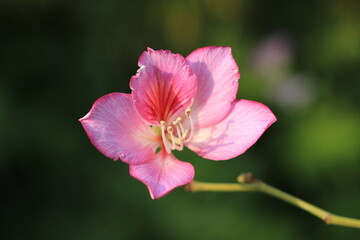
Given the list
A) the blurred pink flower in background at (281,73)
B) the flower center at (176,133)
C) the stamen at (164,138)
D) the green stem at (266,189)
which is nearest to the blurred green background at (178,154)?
the blurred pink flower in background at (281,73)

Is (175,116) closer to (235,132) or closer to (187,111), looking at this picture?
(187,111)

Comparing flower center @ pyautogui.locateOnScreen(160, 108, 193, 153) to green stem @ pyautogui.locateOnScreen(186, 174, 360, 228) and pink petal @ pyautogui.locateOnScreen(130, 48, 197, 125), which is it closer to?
pink petal @ pyautogui.locateOnScreen(130, 48, 197, 125)

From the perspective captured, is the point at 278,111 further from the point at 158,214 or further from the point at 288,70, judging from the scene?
the point at 158,214

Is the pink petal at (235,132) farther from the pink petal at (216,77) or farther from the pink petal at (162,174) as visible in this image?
the pink petal at (162,174)

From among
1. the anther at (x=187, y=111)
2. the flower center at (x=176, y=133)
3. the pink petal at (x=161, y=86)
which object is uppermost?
the pink petal at (x=161, y=86)

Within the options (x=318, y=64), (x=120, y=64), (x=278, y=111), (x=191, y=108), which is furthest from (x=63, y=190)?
(x=318, y=64)

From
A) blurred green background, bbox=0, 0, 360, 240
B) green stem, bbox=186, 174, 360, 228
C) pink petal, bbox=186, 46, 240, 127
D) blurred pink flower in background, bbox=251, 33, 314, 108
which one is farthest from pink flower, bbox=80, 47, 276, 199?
blurred pink flower in background, bbox=251, 33, 314, 108
